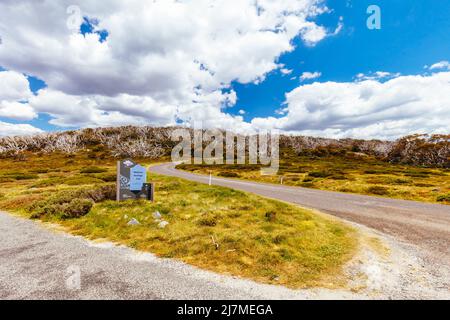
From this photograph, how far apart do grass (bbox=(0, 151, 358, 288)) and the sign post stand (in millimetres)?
939

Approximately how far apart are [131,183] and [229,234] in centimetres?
906

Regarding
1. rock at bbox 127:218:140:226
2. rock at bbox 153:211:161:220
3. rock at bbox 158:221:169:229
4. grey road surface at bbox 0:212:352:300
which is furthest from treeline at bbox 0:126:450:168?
grey road surface at bbox 0:212:352:300

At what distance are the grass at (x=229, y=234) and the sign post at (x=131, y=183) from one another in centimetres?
Answer: 94

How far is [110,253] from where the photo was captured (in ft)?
23.9

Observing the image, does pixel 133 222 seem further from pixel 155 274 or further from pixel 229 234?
pixel 155 274

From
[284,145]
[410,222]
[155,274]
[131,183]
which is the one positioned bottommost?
[410,222]

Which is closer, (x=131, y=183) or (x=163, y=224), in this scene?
(x=163, y=224)

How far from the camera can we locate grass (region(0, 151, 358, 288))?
6.35m

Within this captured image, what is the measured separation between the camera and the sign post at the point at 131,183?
48.7ft

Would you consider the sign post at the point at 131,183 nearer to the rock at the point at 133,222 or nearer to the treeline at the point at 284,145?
the rock at the point at 133,222

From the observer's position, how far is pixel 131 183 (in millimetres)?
15148

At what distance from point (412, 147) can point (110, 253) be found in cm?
14164

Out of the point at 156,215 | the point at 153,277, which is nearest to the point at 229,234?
the point at 153,277
